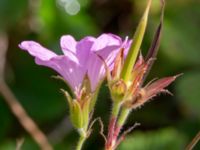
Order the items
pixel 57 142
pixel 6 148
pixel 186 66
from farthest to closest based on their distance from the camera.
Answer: pixel 186 66 → pixel 57 142 → pixel 6 148

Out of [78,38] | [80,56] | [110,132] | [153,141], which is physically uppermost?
[80,56]

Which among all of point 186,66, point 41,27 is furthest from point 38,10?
point 186,66

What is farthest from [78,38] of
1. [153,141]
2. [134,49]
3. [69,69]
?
[134,49]

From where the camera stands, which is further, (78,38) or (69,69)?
(78,38)

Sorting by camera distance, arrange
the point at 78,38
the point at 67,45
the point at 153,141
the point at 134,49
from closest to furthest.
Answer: the point at 134,49
the point at 67,45
the point at 153,141
the point at 78,38

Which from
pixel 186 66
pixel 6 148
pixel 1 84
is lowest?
pixel 186 66

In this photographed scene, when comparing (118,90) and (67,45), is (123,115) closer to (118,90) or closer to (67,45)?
(118,90)

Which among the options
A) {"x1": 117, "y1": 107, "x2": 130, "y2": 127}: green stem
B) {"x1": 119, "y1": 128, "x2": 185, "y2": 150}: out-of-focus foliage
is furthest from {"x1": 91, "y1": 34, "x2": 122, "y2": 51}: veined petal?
{"x1": 119, "y1": 128, "x2": 185, "y2": 150}: out-of-focus foliage

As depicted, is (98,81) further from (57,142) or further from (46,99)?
(46,99)
